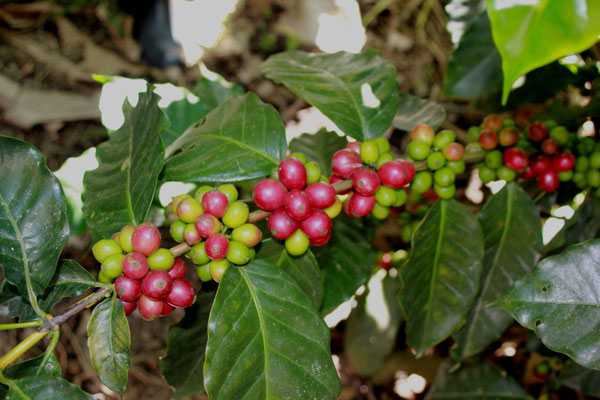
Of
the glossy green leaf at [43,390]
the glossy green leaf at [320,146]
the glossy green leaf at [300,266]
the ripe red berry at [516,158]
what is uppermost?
the ripe red berry at [516,158]

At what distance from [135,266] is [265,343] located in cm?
31

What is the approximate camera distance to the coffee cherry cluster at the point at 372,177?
1.17m

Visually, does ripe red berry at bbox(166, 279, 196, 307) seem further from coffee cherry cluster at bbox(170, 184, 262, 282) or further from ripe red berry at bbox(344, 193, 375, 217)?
ripe red berry at bbox(344, 193, 375, 217)

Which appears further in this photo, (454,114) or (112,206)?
(454,114)

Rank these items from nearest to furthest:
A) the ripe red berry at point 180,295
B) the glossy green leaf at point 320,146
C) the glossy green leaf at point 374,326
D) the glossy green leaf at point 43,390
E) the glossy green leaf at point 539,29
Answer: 1. the glossy green leaf at point 539,29
2. the glossy green leaf at point 43,390
3. the ripe red berry at point 180,295
4. the glossy green leaf at point 320,146
5. the glossy green leaf at point 374,326

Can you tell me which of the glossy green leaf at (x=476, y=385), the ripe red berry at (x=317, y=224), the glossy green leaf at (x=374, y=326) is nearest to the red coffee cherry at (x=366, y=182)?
the ripe red berry at (x=317, y=224)

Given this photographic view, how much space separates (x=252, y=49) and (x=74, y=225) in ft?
6.71

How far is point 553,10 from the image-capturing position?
2.28 ft

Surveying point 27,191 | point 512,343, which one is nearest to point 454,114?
point 512,343

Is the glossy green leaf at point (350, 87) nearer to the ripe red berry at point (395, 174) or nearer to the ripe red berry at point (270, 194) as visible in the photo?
the ripe red berry at point (395, 174)

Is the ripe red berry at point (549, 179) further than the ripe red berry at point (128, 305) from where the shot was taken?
Yes

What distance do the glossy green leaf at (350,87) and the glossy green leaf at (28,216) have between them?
0.62m

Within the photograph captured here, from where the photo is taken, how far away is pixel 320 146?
1905mm

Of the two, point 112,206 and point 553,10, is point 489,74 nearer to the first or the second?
point 553,10
